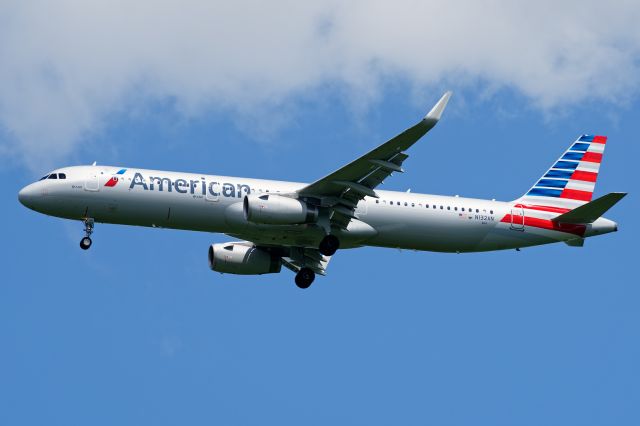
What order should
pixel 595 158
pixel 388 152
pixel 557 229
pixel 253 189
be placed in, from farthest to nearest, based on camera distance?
1. pixel 595 158
2. pixel 557 229
3. pixel 253 189
4. pixel 388 152

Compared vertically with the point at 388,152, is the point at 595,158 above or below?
above

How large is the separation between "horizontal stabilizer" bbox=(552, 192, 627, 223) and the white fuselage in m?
0.65

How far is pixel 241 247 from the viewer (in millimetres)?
57469

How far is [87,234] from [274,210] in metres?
8.35

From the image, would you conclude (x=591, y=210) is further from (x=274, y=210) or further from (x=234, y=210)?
(x=234, y=210)

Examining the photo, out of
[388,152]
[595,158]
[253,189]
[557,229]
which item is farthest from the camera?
[595,158]

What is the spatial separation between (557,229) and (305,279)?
470 inches

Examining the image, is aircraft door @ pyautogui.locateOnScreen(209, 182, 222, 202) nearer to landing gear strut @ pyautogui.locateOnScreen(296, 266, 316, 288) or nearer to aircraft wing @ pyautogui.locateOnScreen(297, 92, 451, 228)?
aircraft wing @ pyautogui.locateOnScreen(297, 92, 451, 228)

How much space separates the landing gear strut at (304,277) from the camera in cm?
5641

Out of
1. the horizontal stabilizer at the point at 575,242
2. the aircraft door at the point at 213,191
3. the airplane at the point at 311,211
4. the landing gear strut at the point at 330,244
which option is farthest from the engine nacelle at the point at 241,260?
the horizontal stabilizer at the point at 575,242

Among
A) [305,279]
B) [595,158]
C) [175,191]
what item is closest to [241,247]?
[305,279]

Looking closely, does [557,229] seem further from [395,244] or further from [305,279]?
[305,279]

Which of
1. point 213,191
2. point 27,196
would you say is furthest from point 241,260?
point 27,196

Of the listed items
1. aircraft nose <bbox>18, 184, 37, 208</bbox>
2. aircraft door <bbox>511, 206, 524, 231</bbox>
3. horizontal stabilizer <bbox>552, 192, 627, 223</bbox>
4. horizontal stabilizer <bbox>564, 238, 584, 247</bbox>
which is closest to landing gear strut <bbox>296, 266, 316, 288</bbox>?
aircraft door <bbox>511, 206, 524, 231</bbox>
